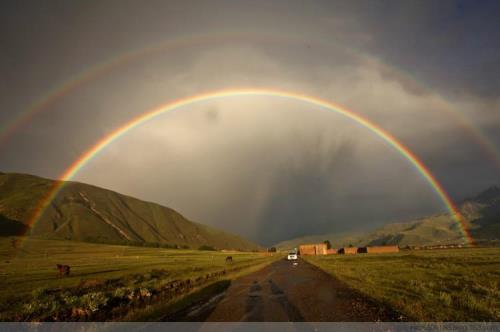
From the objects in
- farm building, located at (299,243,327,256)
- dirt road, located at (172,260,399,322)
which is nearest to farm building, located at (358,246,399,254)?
farm building, located at (299,243,327,256)

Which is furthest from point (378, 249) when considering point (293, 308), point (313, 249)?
point (293, 308)

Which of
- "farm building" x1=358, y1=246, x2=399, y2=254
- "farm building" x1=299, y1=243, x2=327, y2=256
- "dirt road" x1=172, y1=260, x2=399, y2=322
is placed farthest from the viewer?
"farm building" x1=299, y1=243, x2=327, y2=256

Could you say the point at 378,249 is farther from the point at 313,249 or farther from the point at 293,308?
the point at 293,308

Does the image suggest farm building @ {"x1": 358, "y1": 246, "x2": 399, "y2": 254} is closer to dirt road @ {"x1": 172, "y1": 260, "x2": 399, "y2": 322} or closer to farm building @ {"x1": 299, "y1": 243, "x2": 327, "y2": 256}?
farm building @ {"x1": 299, "y1": 243, "x2": 327, "y2": 256}

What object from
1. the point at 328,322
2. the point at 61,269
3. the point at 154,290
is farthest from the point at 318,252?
the point at 328,322

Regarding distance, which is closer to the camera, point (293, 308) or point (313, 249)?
point (293, 308)

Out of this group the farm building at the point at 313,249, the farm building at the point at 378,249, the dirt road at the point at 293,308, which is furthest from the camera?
the farm building at the point at 313,249

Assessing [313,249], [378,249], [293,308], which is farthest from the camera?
[313,249]

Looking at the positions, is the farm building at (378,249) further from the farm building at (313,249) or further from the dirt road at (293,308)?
the dirt road at (293,308)

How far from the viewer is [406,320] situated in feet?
45.6

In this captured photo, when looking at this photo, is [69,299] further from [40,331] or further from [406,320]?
[406,320]

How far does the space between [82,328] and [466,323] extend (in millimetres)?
14673

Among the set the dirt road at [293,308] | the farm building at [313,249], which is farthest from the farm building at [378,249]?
the dirt road at [293,308]

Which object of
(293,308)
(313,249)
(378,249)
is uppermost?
(313,249)
